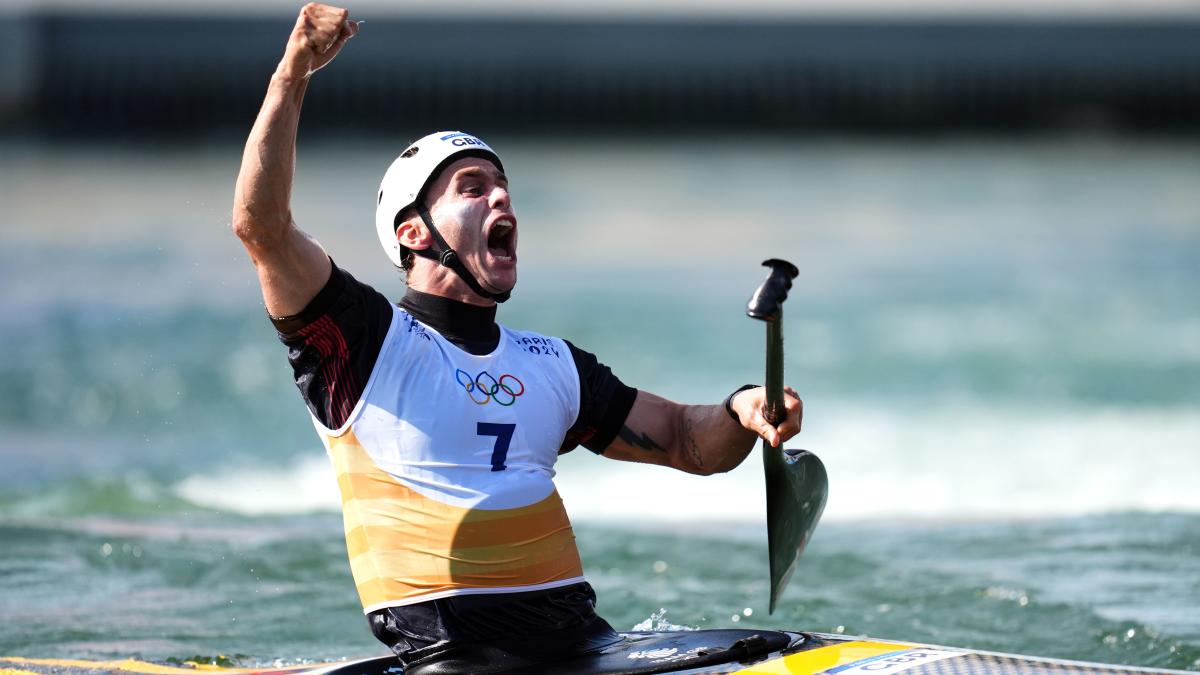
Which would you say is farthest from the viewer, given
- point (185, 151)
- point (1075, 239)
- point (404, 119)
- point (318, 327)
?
point (404, 119)

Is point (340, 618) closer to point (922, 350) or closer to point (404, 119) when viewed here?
point (922, 350)

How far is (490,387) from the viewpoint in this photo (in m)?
4.12

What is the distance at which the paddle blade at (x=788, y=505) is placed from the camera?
4.39 m

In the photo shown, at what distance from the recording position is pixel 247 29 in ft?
117

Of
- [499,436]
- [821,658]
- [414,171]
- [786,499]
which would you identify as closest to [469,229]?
[414,171]

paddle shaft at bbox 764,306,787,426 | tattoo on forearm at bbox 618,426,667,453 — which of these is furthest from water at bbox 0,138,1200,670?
paddle shaft at bbox 764,306,787,426

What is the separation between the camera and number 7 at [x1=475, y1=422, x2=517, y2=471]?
4.06 metres

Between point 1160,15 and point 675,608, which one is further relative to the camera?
point 1160,15

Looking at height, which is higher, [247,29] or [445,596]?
[247,29]

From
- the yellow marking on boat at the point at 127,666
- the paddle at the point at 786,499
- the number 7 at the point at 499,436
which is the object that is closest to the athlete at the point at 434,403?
the number 7 at the point at 499,436

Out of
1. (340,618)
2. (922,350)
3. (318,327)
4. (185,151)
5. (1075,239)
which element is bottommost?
(340,618)

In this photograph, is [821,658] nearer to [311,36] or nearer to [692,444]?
[692,444]

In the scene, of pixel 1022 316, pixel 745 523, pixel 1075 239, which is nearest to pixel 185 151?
pixel 1075 239

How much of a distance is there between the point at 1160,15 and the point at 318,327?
35.0 meters
